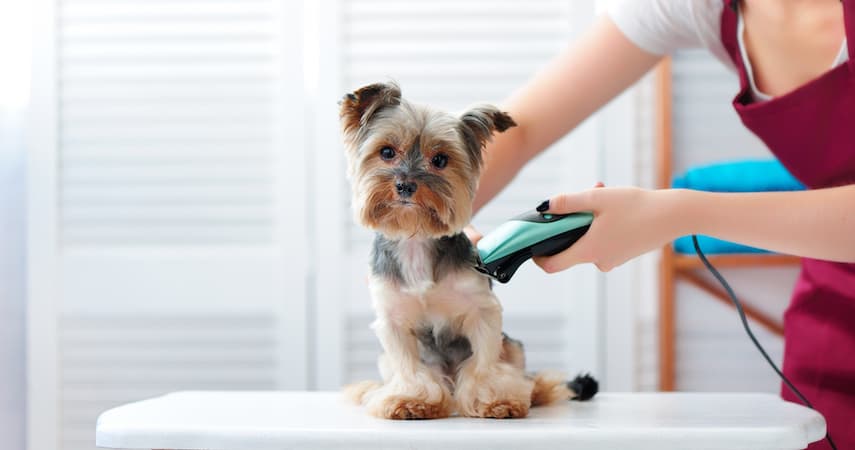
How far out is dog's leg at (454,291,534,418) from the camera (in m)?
0.99

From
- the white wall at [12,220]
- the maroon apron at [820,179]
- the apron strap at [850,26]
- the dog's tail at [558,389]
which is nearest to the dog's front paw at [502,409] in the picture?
the dog's tail at [558,389]

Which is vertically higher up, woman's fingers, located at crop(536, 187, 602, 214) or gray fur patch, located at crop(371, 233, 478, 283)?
woman's fingers, located at crop(536, 187, 602, 214)

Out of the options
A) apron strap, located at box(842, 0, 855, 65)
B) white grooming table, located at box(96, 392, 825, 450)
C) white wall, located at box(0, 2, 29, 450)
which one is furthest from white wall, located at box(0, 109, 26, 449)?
apron strap, located at box(842, 0, 855, 65)

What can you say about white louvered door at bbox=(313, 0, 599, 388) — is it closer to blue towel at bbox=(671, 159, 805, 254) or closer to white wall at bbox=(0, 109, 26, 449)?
blue towel at bbox=(671, 159, 805, 254)

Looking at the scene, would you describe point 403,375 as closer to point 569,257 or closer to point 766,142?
point 569,257

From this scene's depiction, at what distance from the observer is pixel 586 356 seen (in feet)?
7.20

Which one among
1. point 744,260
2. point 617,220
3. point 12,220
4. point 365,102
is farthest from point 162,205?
point 617,220

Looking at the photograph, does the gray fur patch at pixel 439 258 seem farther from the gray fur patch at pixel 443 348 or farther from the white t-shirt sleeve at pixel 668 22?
the white t-shirt sleeve at pixel 668 22

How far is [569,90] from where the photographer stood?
1.27 m

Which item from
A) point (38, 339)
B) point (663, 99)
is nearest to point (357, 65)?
point (663, 99)

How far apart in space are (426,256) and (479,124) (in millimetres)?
174

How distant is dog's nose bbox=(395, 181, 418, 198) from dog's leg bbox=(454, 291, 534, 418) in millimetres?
163

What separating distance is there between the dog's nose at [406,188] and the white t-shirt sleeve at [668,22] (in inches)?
20.8

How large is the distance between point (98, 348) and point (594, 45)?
165cm
